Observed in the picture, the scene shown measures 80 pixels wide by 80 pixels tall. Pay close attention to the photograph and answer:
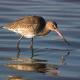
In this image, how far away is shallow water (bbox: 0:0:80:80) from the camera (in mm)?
11013

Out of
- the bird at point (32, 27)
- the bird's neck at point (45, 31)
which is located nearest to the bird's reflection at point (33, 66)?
the bird at point (32, 27)

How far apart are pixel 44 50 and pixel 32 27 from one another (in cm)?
119

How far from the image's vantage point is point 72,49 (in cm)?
1332

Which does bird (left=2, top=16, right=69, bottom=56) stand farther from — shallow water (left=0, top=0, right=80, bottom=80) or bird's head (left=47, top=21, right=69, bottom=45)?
shallow water (left=0, top=0, right=80, bottom=80)

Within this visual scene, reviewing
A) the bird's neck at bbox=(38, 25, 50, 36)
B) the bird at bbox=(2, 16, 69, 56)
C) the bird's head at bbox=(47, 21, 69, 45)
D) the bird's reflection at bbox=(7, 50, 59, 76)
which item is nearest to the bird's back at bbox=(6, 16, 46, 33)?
the bird at bbox=(2, 16, 69, 56)

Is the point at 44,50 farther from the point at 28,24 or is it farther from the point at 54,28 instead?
the point at 28,24

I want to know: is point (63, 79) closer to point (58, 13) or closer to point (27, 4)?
point (58, 13)

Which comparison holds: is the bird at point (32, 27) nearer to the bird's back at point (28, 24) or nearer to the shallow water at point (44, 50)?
the bird's back at point (28, 24)

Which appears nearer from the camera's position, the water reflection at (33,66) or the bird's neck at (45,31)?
the water reflection at (33,66)

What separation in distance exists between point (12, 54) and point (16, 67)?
1.32 meters

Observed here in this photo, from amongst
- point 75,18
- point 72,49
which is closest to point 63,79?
point 72,49

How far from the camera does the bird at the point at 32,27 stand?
1395 cm

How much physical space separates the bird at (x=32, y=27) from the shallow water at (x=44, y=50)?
0.78 ft

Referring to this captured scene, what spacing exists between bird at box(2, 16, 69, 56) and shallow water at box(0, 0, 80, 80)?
0.78 ft
